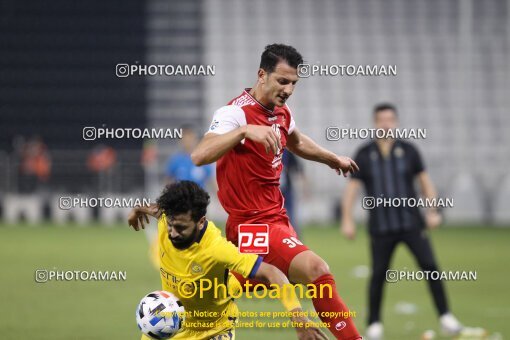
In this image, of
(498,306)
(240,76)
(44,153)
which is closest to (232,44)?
(240,76)

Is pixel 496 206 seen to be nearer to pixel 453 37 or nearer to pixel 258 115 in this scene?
pixel 453 37

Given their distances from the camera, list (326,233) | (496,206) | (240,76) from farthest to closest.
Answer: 1. (240,76)
2. (496,206)
3. (326,233)

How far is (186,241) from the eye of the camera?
5.47m

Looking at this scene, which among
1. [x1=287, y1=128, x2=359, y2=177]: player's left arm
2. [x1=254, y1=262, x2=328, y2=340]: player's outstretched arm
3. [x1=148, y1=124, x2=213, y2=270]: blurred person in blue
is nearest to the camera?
[x1=254, y1=262, x2=328, y2=340]: player's outstretched arm

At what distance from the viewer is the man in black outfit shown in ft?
27.6

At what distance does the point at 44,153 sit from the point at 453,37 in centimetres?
1293

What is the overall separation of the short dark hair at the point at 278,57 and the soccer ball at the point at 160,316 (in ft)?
5.15

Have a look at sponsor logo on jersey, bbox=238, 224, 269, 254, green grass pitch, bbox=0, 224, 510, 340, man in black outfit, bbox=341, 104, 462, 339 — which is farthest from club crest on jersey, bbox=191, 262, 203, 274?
man in black outfit, bbox=341, 104, 462, 339

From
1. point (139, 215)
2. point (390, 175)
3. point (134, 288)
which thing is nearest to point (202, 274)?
point (139, 215)

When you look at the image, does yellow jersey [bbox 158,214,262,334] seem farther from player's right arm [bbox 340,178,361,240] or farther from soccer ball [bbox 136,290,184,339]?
player's right arm [bbox 340,178,361,240]

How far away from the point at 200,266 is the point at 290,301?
0.60 meters

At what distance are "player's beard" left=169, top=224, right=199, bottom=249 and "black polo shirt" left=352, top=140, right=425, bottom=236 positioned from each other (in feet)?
10.7

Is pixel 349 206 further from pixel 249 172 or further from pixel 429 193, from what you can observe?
pixel 249 172

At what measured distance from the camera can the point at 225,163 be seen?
19.7 ft
